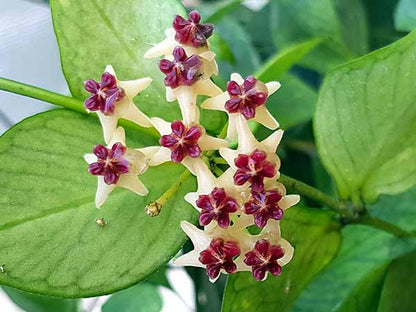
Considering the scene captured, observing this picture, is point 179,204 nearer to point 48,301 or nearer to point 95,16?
point 95,16

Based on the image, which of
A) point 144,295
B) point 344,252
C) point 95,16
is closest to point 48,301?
point 144,295

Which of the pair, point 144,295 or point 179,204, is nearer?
point 179,204

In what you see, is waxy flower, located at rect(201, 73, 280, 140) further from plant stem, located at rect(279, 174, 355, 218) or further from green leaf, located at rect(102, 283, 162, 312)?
green leaf, located at rect(102, 283, 162, 312)

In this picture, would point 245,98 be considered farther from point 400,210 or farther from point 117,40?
point 400,210

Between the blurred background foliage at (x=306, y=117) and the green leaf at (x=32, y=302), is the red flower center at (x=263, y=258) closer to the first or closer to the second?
the blurred background foliage at (x=306, y=117)

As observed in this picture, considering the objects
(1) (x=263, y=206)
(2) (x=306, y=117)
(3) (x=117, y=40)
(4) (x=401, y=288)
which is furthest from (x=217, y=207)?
(2) (x=306, y=117)

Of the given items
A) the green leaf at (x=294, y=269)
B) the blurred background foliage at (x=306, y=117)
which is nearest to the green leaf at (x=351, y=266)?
the blurred background foliage at (x=306, y=117)
